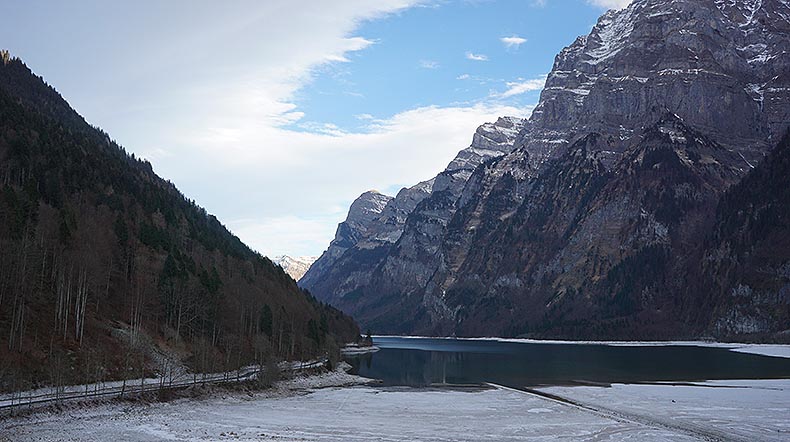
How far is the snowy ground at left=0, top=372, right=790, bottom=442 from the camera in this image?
53.0 metres

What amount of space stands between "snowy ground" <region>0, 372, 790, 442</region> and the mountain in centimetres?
1058

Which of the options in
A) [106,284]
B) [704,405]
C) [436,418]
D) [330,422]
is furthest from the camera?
[106,284]

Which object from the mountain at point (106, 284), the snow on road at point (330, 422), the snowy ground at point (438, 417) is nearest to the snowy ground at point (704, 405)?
the snowy ground at point (438, 417)

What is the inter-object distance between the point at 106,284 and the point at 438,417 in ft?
209

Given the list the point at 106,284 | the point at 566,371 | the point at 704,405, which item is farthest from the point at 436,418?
the point at 566,371

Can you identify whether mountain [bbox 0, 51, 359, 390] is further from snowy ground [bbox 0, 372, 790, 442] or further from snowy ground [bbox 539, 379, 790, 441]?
snowy ground [bbox 539, 379, 790, 441]

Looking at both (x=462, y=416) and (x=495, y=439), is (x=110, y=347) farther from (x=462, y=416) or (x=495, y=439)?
(x=495, y=439)

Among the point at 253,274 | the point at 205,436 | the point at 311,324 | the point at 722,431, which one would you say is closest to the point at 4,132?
the point at 253,274

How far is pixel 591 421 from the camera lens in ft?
207

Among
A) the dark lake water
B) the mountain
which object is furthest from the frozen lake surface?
the dark lake water

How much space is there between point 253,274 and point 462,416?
110 m

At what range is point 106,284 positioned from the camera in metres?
108

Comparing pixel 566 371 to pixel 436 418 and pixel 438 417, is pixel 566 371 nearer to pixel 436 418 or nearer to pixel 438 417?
pixel 438 417

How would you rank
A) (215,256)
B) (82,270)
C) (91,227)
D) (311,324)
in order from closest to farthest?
(82,270) < (91,227) < (311,324) < (215,256)
